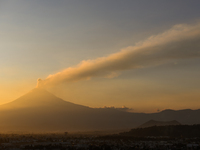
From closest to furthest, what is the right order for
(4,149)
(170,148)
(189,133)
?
1. (4,149)
2. (170,148)
3. (189,133)

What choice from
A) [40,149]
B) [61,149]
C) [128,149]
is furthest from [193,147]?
[40,149]

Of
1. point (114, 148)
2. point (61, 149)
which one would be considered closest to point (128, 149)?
point (114, 148)

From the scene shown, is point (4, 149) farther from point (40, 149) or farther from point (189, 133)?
point (189, 133)

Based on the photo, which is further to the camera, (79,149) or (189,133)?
(189,133)

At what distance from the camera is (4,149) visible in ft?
224

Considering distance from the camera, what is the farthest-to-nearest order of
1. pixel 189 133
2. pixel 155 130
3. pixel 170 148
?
1. pixel 155 130
2. pixel 189 133
3. pixel 170 148

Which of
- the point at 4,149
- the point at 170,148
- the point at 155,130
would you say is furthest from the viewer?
the point at 155,130

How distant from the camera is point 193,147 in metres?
75.6

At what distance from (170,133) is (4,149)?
86.0m

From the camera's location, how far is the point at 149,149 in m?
71.7

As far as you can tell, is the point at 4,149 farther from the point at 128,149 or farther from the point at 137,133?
the point at 137,133

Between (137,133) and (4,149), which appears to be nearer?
(4,149)

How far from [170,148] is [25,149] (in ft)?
130

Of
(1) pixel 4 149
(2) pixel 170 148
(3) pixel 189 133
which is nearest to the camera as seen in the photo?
(1) pixel 4 149
